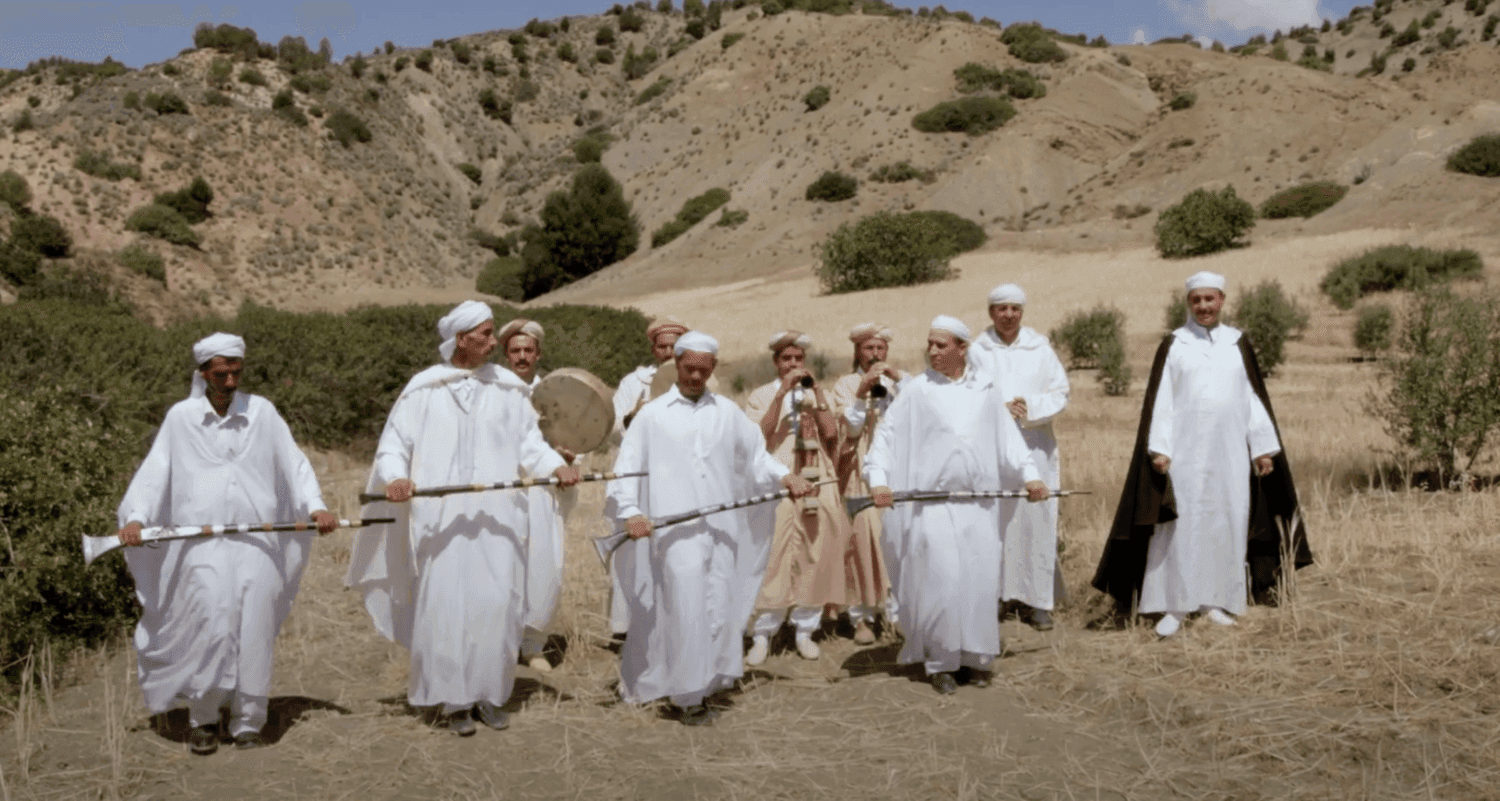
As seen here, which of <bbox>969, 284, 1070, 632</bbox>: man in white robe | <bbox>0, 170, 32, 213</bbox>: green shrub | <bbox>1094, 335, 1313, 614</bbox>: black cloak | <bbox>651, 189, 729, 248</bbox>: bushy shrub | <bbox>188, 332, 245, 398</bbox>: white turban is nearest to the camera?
<bbox>188, 332, 245, 398</bbox>: white turban

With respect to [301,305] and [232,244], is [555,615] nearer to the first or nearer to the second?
[301,305]

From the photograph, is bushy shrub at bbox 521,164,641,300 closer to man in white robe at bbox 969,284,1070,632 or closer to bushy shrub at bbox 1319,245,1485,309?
bushy shrub at bbox 1319,245,1485,309

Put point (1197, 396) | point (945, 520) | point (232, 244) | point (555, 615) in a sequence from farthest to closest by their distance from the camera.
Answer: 1. point (232, 244)
2. point (555, 615)
3. point (1197, 396)
4. point (945, 520)

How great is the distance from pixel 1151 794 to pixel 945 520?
5.58 ft

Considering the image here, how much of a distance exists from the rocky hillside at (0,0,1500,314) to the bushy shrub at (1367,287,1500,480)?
25.0m

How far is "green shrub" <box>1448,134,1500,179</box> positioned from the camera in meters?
37.6

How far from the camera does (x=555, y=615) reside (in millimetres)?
7594

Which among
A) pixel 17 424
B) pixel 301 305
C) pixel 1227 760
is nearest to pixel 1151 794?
pixel 1227 760

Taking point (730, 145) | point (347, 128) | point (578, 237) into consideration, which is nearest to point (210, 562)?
point (578, 237)

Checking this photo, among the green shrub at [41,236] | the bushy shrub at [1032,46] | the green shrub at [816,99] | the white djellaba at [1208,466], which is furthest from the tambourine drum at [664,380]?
the bushy shrub at [1032,46]

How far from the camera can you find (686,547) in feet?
19.3

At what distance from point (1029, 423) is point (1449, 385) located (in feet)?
17.8

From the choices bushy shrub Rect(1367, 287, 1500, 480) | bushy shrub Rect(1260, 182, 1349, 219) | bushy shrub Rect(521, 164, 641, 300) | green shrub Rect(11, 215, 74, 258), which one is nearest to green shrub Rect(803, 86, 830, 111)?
bushy shrub Rect(521, 164, 641, 300)

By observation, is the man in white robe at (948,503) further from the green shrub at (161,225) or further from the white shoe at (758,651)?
the green shrub at (161,225)
